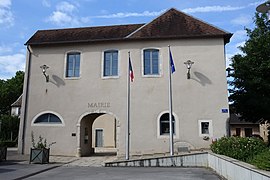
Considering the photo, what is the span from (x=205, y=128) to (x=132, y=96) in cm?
488

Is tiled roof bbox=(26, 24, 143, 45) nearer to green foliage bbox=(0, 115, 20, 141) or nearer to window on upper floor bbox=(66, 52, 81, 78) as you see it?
window on upper floor bbox=(66, 52, 81, 78)

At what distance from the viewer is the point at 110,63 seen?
18547 millimetres

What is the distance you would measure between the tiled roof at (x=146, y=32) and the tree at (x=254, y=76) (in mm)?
2097

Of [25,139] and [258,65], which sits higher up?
[258,65]

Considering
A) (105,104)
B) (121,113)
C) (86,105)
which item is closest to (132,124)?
(121,113)

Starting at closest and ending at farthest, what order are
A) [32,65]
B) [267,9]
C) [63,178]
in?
[267,9] → [63,178] → [32,65]

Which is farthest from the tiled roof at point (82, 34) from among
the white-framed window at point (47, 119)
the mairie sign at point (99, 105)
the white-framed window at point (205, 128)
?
the white-framed window at point (205, 128)

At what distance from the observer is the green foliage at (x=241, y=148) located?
34.3 feet

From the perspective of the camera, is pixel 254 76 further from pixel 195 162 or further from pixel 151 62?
pixel 195 162

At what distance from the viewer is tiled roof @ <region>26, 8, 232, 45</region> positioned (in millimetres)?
17844

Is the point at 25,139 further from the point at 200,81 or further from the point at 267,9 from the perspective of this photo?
the point at 267,9

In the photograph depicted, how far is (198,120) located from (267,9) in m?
9.57

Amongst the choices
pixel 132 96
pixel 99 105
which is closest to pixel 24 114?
pixel 99 105

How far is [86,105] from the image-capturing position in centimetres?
1811
